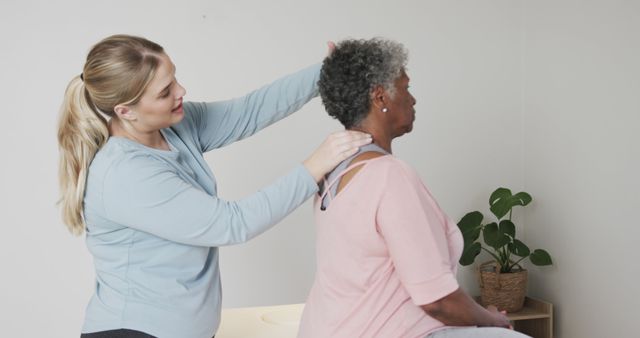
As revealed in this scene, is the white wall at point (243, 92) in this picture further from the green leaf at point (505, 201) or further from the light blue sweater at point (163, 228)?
the light blue sweater at point (163, 228)

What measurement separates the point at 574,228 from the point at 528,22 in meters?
1.21

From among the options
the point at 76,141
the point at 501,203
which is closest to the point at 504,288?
the point at 501,203

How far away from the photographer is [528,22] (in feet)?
13.0

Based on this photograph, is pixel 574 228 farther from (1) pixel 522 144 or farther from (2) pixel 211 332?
(2) pixel 211 332

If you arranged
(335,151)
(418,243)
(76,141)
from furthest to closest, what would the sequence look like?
(76,141) → (335,151) → (418,243)

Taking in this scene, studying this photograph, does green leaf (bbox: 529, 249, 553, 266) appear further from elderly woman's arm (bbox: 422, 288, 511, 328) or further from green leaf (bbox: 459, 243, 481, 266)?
elderly woman's arm (bbox: 422, 288, 511, 328)

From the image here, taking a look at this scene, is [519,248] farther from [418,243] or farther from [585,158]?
[418,243]

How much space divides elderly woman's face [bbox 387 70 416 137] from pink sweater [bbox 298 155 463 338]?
0.16 metres

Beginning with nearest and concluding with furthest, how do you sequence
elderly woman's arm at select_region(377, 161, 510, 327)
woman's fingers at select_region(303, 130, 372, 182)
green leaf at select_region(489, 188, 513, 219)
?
1. elderly woman's arm at select_region(377, 161, 510, 327)
2. woman's fingers at select_region(303, 130, 372, 182)
3. green leaf at select_region(489, 188, 513, 219)

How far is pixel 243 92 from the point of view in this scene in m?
3.53

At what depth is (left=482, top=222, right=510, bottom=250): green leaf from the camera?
3.59 metres

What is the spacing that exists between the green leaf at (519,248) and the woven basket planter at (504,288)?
0.11m

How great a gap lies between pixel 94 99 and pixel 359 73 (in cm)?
65


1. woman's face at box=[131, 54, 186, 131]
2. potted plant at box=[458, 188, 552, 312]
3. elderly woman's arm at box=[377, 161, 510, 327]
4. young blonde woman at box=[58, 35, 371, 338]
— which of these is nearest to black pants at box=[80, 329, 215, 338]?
young blonde woman at box=[58, 35, 371, 338]
